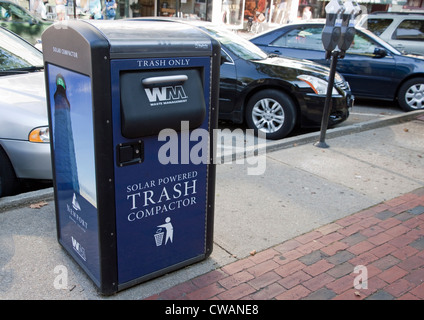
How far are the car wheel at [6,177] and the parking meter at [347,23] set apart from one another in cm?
412

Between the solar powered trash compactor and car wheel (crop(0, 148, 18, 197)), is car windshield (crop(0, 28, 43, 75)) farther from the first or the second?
the solar powered trash compactor

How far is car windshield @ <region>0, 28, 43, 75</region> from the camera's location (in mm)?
4895

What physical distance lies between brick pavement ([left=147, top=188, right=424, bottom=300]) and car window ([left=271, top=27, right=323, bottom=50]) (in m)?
5.60

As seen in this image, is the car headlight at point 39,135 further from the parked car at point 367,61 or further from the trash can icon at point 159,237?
the parked car at point 367,61

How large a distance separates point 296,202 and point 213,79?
75.6 inches

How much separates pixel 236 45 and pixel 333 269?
4597 millimetres

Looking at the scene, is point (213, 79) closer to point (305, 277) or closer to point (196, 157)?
point (196, 157)

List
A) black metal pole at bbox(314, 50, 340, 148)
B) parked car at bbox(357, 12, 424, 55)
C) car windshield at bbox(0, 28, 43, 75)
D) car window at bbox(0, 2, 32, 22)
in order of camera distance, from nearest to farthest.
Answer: car windshield at bbox(0, 28, 43, 75) < black metal pole at bbox(314, 50, 340, 148) < parked car at bbox(357, 12, 424, 55) < car window at bbox(0, 2, 32, 22)

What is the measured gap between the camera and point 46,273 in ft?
9.89

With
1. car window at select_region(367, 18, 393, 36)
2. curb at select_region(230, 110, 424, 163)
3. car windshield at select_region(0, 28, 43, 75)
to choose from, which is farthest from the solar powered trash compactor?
car window at select_region(367, 18, 393, 36)

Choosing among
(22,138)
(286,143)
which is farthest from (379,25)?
(22,138)

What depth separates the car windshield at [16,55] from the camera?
4.89m

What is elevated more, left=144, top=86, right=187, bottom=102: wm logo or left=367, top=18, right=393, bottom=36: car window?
left=367, top=18, right=393, bottom=36: car window
